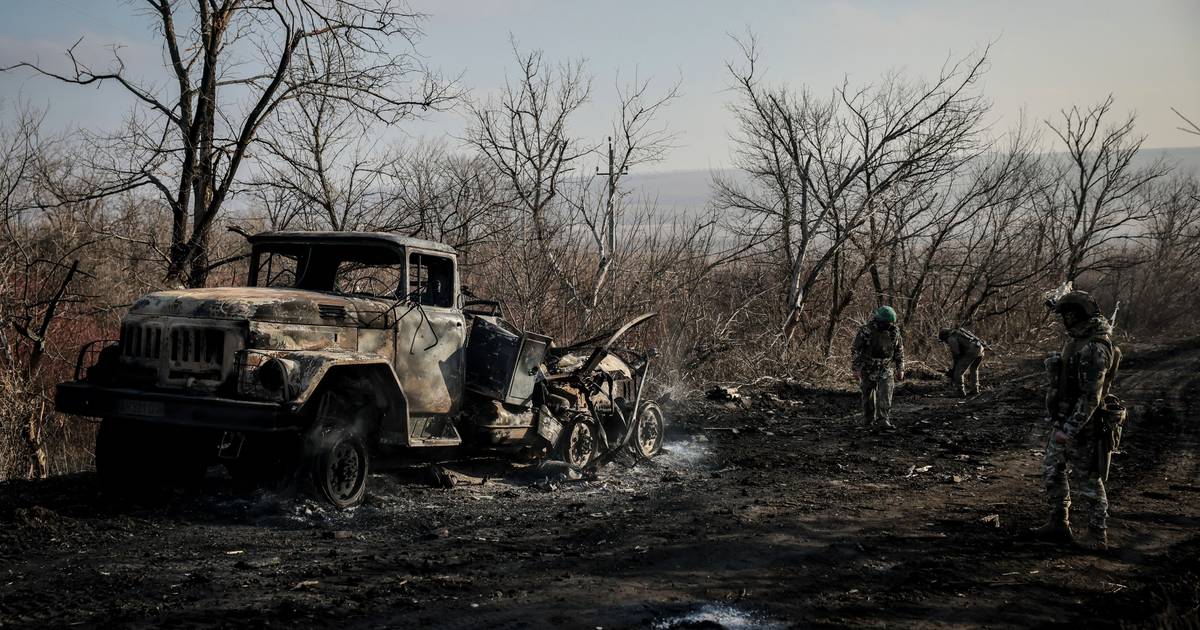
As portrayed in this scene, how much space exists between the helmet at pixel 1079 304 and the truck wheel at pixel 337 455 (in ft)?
18.2

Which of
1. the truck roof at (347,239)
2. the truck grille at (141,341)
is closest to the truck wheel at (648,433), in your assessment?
the truck roof at (347,239)

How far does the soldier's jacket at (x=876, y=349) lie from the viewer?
524 inches

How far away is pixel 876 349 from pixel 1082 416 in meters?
6.64

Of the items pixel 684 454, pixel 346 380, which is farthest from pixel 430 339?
pixel 684 454

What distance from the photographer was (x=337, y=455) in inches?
271

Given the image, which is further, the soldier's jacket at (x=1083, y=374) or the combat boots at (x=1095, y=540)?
the soldier's jacket at (x=1083, y=374)

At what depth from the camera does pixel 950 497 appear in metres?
8.43

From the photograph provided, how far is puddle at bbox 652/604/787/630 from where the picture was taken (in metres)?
4.56

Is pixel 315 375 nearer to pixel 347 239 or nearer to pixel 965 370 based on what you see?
pixel 347 239

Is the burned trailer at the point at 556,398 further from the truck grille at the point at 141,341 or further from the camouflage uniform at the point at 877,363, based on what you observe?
the camouflage uniform at the point at 877,363

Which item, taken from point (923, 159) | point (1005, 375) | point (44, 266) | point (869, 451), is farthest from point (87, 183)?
point (1005, 375)

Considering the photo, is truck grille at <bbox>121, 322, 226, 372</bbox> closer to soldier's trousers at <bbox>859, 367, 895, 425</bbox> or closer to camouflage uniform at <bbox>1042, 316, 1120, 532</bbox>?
camouflage uniform at <bbox>1042, 316, 1120, 532</bbox>

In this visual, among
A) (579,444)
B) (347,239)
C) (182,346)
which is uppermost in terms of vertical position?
(347,239)

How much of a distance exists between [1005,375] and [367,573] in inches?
781
